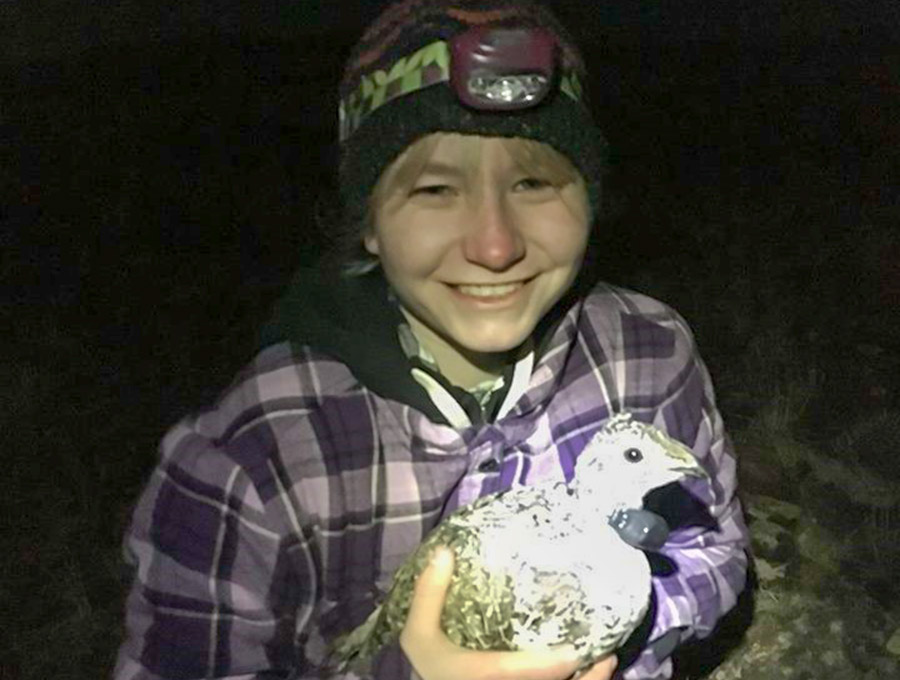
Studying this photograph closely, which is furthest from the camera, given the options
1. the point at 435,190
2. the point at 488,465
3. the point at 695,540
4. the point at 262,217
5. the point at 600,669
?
the point at 262,217

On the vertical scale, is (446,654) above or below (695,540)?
above

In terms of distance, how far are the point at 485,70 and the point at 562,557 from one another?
1.43 ft

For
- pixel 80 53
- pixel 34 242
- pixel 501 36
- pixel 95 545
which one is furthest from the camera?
pixel 80 53

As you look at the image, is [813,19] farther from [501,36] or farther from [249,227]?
[501,36]

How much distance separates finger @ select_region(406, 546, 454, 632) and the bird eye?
0.17 m

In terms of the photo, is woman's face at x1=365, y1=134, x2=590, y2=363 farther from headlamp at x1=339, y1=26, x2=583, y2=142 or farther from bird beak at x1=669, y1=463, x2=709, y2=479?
bird beak at x1=669, y1=463, x2=709, y2=479

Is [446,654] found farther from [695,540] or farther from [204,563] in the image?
[695,540]

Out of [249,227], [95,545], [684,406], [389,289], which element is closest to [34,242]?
[249,227]

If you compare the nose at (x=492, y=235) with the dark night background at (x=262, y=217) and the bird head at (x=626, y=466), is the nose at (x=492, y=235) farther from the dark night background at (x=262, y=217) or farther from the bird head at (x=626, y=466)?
the dark night background at (x=262, y=217)

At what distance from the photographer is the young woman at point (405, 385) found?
39.6 inches

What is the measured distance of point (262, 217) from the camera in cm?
265

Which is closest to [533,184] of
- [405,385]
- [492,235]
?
[492,235]

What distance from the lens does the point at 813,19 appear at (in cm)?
287

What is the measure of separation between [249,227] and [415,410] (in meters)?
1.62
